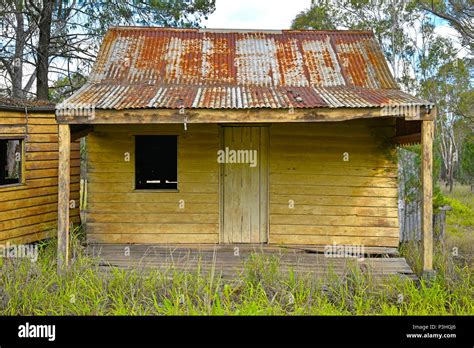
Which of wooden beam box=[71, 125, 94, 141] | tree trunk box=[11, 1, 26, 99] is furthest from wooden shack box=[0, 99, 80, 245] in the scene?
tree trunk box=[11, 1, 26, 99]

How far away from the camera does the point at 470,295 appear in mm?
6410

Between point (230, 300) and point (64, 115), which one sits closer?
point (230, 300)

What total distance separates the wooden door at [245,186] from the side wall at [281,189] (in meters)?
0.20

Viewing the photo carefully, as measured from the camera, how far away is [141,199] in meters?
9.30

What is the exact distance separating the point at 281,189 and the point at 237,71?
9.92ft

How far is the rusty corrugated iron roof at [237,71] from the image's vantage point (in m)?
7.78

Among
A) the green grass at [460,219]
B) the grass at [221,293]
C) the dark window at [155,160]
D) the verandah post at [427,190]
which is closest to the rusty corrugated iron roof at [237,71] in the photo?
the verandah post at [427,190]

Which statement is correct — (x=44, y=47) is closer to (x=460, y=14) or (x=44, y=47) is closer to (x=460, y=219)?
(x=460, y=14)

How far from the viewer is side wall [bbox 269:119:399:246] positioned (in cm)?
930

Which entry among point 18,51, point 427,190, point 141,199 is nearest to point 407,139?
point 427,190
